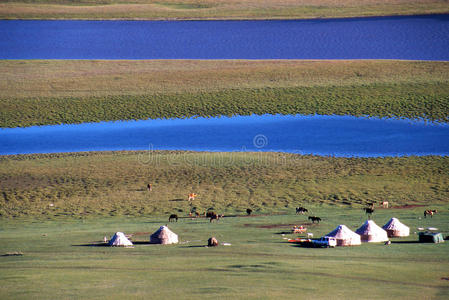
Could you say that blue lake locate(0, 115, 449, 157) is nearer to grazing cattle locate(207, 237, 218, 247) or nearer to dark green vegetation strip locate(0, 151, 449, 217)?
dark green vegetation strip locate(0, 151, 449, 217)

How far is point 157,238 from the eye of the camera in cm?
4244

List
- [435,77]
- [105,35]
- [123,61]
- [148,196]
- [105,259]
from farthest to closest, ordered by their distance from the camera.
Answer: [105,35]
[123,61]
[435,77]
[148,196]
[105,259]

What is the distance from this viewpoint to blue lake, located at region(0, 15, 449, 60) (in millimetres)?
129375

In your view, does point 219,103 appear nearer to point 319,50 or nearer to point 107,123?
point 107,123

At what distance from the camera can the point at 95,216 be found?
5319cm

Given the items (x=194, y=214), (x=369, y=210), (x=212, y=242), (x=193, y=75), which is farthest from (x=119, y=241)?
(x=193, y=75)

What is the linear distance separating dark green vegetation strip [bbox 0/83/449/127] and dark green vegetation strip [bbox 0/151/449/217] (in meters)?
15.3

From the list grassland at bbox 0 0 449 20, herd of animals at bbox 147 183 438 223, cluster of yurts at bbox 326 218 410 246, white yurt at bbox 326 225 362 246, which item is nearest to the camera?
white yurt at bbox 326 225 362 246

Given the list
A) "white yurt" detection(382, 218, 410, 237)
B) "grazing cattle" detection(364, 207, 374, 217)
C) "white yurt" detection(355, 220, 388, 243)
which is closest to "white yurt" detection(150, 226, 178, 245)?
"white yurt" detection(355, 220, 388, 243)

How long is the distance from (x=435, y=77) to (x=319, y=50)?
1566 inches

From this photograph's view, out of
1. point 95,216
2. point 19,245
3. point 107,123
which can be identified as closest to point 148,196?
point 95,216

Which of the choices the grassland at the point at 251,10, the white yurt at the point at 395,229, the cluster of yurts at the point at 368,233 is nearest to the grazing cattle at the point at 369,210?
the cluster of yurts at the point at 368,233

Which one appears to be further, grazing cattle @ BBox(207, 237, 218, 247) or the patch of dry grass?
the patch of dry grass

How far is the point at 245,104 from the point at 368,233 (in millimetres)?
46911
